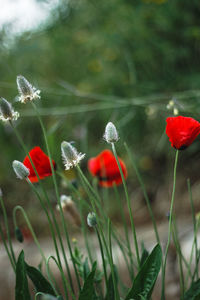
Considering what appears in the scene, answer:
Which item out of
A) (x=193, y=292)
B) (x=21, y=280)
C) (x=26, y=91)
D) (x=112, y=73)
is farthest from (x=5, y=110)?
(x=112, y=73)

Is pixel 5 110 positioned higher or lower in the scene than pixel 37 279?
higher

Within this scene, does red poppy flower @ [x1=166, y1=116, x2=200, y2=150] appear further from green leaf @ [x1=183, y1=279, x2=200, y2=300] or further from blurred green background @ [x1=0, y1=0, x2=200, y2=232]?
blurred green background @ [x1=0, y1=0, x2=200, y2=232]

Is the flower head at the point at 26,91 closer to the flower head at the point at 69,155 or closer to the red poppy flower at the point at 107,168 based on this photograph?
the flower head at the point at 69,155

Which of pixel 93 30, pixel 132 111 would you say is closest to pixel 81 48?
pixel 93 30

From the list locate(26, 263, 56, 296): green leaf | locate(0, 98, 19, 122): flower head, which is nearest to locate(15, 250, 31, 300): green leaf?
locate(26, 263, 56, 296): green leaf

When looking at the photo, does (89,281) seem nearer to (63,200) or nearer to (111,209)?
(63,200)

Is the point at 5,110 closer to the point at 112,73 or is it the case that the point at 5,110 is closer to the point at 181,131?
the point at 181,131

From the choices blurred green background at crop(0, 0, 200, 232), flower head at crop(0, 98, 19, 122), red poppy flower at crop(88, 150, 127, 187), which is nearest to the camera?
flower head at crop(0, 98, 19, 122)
